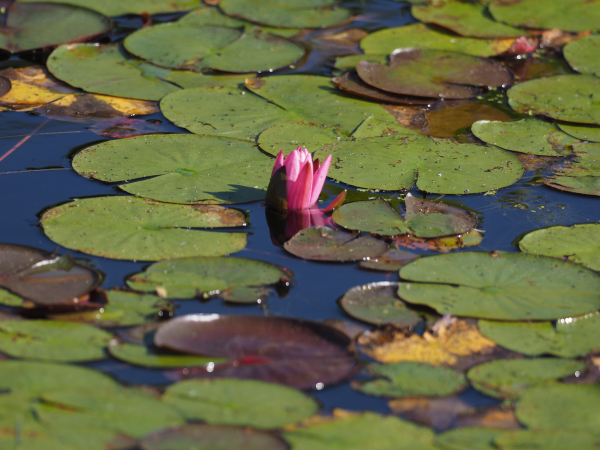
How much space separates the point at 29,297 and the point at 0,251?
36cm

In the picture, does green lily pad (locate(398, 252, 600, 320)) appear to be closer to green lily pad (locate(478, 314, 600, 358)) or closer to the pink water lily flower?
green lily pad (locate(478, 314, 600, 358))

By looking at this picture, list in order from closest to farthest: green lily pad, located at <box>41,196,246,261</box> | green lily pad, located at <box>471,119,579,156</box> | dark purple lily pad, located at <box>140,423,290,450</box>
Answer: dark purple lily pad, located at <box>140,423,290,450</box>
green lily pad, located at <box>41,196,246,261</box>
green lily pad, located at <box>471,119,579,156</box>

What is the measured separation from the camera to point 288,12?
554cm

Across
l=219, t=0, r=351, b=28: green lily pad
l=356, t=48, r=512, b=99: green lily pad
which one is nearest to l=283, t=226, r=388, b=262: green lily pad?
l=356, t=48, r=512, b=99: green lily pad

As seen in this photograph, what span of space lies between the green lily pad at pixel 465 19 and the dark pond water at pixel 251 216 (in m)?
2.24

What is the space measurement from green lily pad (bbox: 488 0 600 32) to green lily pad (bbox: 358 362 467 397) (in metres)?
4.23

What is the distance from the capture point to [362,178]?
3.31m

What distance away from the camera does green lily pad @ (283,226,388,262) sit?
2.70m

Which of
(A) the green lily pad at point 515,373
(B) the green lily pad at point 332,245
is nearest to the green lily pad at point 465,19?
(B) the green lily pad at point 332,245

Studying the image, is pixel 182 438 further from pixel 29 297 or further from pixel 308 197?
pixel 308 197

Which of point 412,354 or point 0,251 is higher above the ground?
point 0,251

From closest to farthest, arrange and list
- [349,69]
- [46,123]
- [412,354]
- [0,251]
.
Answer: [412,354], [0,251], [46,123], [349,69]

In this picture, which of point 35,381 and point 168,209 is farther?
point 168,209

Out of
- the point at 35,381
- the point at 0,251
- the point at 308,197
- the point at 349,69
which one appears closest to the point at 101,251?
the point at 0,251
